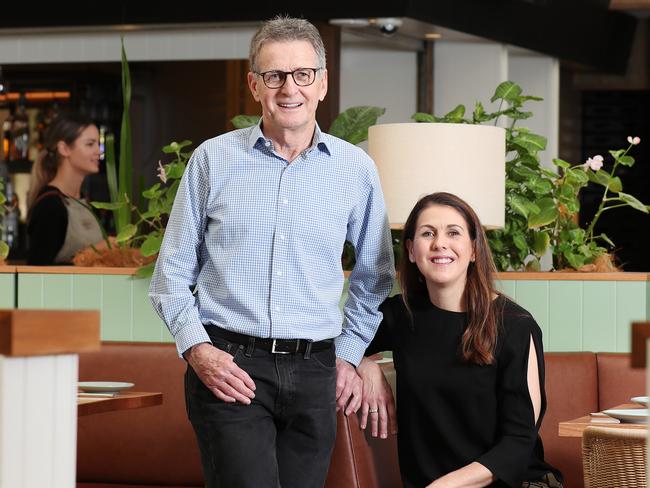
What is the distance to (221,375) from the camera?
7.51 ft

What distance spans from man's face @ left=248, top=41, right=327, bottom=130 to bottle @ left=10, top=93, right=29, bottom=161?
515 cm

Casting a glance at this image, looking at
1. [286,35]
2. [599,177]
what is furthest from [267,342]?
[599,177]

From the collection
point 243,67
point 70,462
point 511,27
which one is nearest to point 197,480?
point 70,462

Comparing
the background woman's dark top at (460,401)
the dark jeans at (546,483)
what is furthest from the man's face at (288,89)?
the dark jeans at (546,483)

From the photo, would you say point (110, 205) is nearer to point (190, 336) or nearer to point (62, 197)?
point (62, 197)

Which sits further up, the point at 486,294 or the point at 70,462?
the point at 486,294

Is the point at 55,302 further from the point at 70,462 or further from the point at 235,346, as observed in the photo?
the point at 70,462

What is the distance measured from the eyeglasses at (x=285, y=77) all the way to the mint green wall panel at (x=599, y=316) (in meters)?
1.71

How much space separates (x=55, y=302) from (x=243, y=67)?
3044mm

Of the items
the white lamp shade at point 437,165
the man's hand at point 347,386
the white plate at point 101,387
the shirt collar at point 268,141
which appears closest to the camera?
the shirt collar at point 268,141

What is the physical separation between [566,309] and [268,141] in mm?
1646

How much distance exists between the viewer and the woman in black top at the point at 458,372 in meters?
2.72

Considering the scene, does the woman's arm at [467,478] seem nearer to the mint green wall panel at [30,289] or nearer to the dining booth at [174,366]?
the dining booth at [174,366]

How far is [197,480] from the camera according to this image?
3732mm
